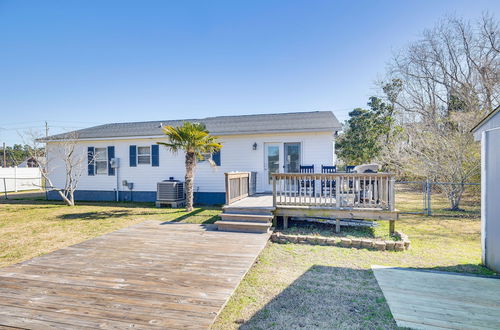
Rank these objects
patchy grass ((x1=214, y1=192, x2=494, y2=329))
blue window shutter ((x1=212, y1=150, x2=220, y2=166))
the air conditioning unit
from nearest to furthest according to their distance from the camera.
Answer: patchy grass ((x1=214, y1=192, x2=494, y2=329)), the air conditioning unit, blue window shutter ((x1=212, y1=150, x2=220, y2=166))

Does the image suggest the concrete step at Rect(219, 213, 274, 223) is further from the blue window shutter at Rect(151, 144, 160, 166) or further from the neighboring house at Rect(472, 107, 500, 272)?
the blue window shutter at Rect(151, 144, 160, 166)

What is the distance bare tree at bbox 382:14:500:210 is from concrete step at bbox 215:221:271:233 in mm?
8094

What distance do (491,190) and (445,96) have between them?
16314 mm

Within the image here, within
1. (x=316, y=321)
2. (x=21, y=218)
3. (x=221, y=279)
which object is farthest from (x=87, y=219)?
(x=316, y=321)

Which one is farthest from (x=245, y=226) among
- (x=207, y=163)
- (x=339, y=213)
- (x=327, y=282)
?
(x=207, y=163)

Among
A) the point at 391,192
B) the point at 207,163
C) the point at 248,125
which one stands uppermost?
the point at 248,125

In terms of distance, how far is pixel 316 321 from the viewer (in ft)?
8.44

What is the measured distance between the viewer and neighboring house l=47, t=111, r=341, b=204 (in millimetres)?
9211

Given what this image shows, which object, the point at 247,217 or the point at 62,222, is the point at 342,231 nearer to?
the point at 247,217

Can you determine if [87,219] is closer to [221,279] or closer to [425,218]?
[221,279]

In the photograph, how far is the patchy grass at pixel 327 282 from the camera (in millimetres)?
2607

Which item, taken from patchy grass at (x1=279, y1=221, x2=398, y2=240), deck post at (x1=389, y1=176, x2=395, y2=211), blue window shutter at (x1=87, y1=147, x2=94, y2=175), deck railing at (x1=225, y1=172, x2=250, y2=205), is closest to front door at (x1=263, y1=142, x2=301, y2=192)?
deck railing at (x1=225, y1=172, x2=250, y2=205)

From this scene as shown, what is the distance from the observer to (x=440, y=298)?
2982 mm

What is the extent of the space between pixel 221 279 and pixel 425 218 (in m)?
7.76
